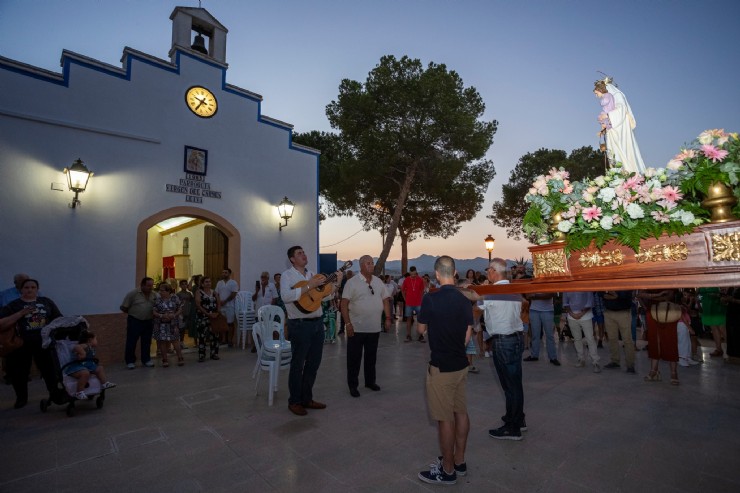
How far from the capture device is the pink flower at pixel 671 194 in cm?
170

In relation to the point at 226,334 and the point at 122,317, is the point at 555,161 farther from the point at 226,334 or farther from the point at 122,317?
the point at 122,317

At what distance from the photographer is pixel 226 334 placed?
31.6ft

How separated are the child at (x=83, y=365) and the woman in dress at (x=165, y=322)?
85.6 inches

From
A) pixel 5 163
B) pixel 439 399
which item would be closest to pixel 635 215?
pixel 439 399

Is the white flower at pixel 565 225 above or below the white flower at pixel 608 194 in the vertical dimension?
below

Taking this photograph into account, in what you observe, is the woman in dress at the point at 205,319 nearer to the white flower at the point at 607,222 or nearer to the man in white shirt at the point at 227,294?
the man in white shirt at the point at 227,294

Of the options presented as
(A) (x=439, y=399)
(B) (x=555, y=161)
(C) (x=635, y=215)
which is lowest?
(A) (x=439, y=399)

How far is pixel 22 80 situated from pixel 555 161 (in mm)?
29556

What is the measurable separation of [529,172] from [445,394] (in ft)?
94.9

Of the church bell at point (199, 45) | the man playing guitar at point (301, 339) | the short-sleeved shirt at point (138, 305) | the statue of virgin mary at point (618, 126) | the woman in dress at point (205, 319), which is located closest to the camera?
the statue of virgin mary at point (618, 126)

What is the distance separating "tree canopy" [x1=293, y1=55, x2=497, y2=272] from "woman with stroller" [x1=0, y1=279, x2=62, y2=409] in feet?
42.5

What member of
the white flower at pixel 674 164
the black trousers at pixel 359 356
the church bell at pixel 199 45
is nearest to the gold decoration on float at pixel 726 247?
the white flower at pixel 674 164

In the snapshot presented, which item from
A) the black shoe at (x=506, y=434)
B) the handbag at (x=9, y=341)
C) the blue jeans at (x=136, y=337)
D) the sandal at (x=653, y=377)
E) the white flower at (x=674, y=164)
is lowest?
the sandal at (x=653, y=377)

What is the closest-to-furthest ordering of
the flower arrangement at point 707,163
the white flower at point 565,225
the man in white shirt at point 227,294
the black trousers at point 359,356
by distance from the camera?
1. the flower arrangement at point 707,163
2. the white flower at point 565,225
3. the black trousers at point 359,356
4. the man in white shirt at point 227,294
